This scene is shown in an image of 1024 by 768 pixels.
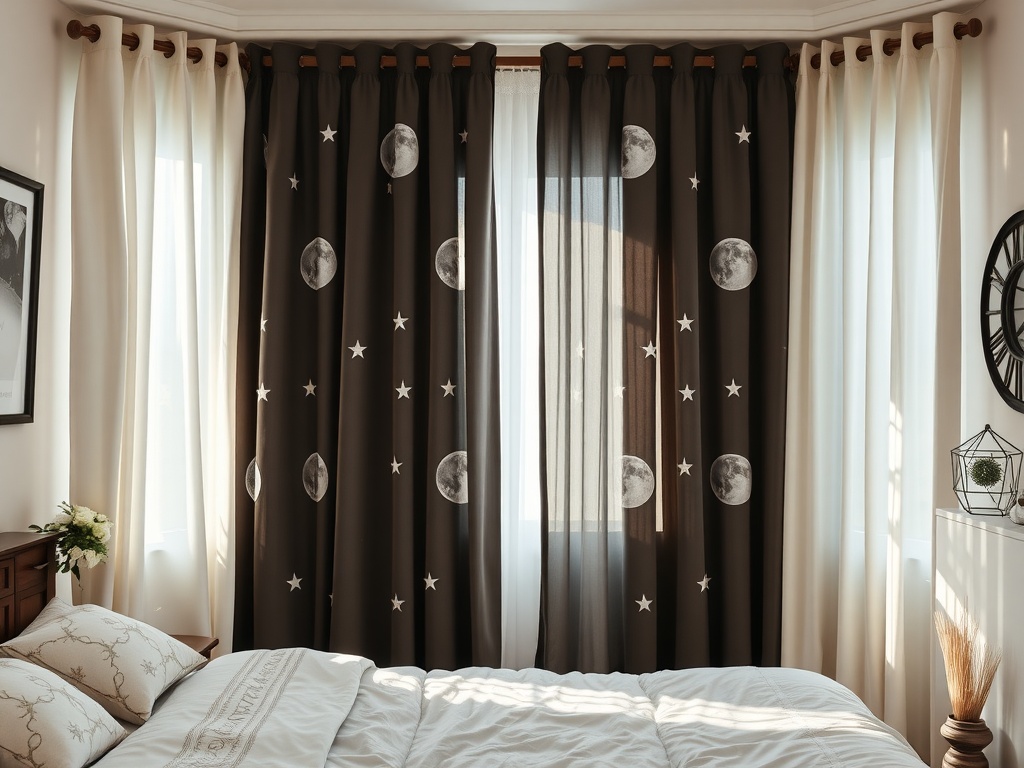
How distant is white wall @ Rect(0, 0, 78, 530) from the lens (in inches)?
104

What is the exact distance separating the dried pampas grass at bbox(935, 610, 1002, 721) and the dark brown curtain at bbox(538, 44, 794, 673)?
27.8 inches

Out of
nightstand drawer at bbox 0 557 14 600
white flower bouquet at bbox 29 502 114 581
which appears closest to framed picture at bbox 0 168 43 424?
white flower bouquet at bbox 29 502 114 581

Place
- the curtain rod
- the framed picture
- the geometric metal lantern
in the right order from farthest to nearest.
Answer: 1. the curtain rod
2. the framed picture
3. the geometric metal lantern

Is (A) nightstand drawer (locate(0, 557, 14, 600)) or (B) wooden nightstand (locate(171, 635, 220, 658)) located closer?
(A) nightstand drawer (locate(0, 557, 14, 600))

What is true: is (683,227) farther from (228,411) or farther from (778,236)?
(228,411)

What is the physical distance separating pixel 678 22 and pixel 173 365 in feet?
7.68

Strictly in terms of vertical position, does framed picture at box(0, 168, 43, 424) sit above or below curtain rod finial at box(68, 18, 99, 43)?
below

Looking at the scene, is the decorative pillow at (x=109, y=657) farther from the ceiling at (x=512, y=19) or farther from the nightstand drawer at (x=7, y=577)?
the ceiling at (x=512, y=19)

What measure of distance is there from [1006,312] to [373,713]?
7.45 feet

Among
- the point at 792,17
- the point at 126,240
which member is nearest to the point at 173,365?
the point at 126,240

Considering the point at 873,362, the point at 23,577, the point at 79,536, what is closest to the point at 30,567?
the point at 23,577

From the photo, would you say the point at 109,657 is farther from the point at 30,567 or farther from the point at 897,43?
the point at 897,43

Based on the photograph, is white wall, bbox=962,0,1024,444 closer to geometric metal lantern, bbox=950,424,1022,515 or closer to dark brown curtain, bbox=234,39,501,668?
geometric metal lantern, bbox=950,424,1022,515

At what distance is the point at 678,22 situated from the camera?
3072 mm
